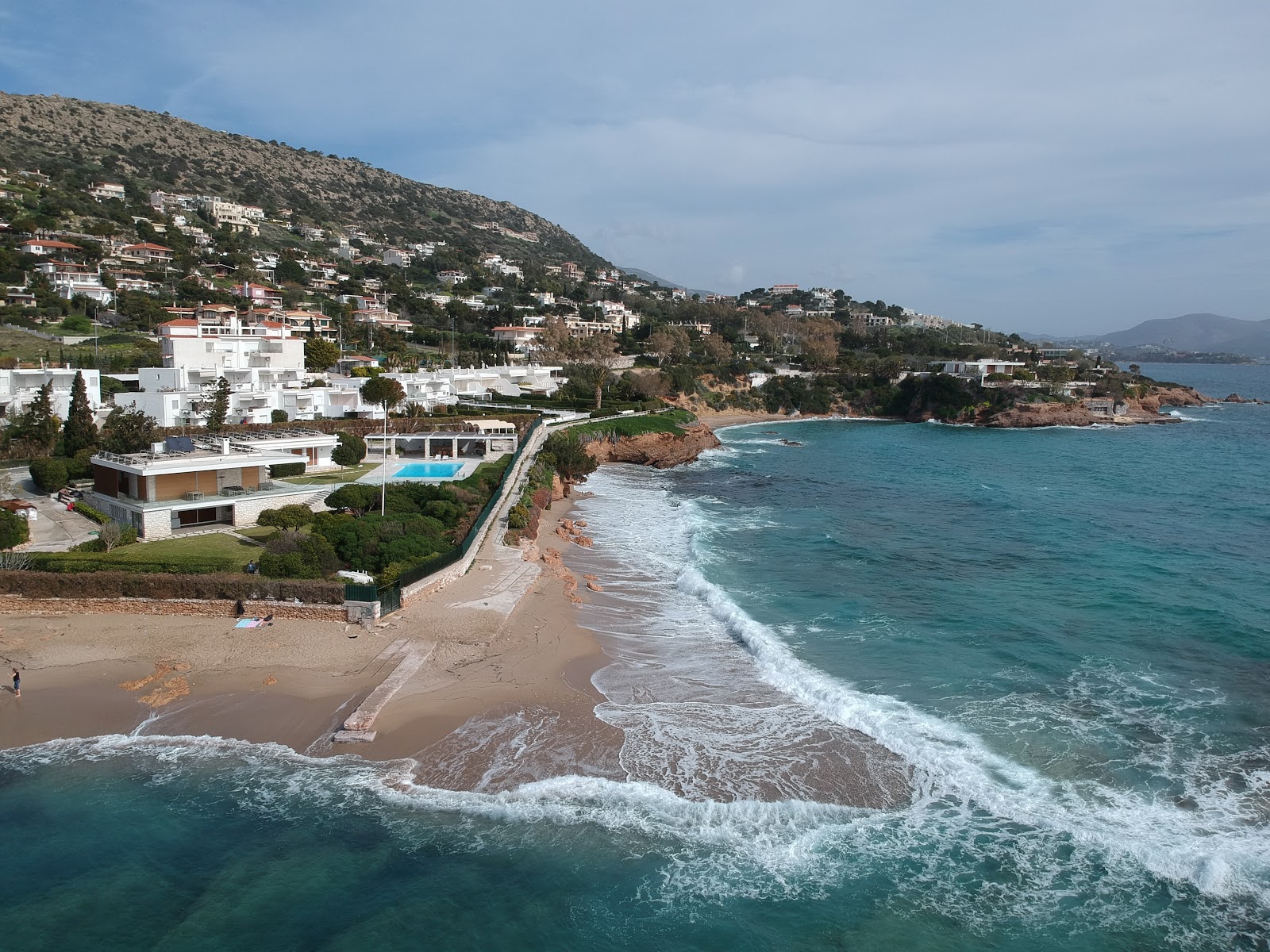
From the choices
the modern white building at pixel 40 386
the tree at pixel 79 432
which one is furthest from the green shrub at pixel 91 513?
the modern white building at pixel 40 386

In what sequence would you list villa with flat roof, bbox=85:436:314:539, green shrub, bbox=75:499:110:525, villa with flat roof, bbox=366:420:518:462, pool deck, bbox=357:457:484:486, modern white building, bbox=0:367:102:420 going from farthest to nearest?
villa with flat roof, bbox=366:420:518:462 < modern white building, bbox=0:367:102:420 < pool deck, bbox=357:457:484:486 < green shrub, bbox=75:499:110:525 < villa with flat roof, bbox=85:436:314:539

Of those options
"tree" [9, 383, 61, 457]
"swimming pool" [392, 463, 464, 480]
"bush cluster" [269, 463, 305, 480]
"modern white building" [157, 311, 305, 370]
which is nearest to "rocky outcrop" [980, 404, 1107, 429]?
"swimming pool" [392, 463, 464, 480]

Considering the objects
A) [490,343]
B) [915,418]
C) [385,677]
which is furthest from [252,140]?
[385,677]

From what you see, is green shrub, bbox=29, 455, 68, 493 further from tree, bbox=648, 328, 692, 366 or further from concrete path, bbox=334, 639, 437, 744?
tree, bbox=648, 328, 692, 366

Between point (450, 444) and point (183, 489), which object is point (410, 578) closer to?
point (183, 489)

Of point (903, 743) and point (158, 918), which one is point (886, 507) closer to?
point (903, 743)

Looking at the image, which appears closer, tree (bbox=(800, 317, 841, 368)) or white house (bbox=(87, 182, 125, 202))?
tree (bbox=(800, 317, 841, 368))

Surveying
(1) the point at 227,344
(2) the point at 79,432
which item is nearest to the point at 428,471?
(2) the point at 79,432
